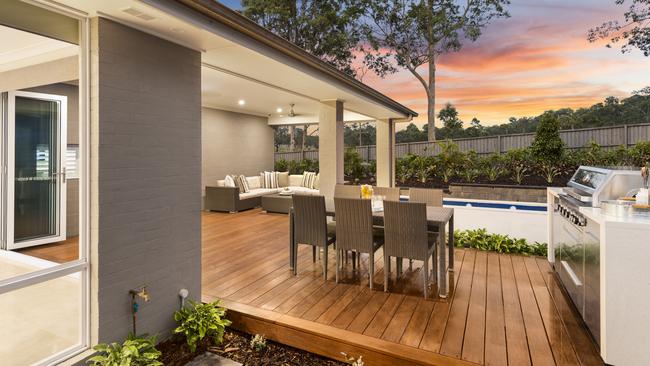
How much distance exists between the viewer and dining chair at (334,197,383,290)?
3.52 meters

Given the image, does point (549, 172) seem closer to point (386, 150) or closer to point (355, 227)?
point (386, 150)

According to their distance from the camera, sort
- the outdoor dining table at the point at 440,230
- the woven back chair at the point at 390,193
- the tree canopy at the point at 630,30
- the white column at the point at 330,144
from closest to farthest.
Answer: the outdoor dining table at the point at 440,230
the woven back chair at the point at 390,193
the white column at the point at 330,144
the tree canopy at the point at 630,30

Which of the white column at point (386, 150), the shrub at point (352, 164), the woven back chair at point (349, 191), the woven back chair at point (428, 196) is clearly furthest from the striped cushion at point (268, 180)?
the woven back chair at point (428, 196)

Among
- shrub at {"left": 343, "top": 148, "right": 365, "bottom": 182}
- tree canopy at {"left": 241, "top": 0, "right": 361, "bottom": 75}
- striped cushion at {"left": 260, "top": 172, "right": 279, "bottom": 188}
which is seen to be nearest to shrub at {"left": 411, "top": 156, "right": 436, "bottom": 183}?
shrub at {"left": 343, "top": 148, "right": 365, "bottom": 182}

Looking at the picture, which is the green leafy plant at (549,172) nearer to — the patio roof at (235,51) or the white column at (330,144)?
the patio roof at (235,51)

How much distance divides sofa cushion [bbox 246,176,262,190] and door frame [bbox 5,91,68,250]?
5483 mm

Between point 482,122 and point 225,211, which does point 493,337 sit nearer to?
point 225,211

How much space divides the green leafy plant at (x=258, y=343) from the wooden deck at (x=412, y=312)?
7 cm

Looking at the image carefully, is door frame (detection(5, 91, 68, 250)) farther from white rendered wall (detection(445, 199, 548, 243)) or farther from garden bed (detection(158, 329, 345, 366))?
white rendered wall (detection(445, 199, 548, 243))

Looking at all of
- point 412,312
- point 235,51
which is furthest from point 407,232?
point 235,51

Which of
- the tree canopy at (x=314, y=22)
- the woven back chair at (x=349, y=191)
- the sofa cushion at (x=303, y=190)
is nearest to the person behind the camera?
the woven back chair at (x=349, y=191)

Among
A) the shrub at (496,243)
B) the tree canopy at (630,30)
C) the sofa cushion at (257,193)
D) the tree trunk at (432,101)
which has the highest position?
the tree canopy at (630,30)

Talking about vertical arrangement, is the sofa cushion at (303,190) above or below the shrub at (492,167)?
below

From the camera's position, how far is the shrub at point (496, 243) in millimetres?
4715
